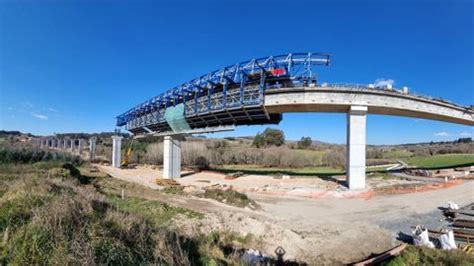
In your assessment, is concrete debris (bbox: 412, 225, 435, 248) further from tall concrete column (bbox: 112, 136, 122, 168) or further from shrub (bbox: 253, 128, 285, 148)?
shrub (bbox: 253, 128, 285, 148)

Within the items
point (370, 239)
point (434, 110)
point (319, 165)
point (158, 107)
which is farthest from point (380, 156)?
point (370, 239)

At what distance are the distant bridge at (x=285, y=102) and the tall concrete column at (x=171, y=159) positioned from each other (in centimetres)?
17

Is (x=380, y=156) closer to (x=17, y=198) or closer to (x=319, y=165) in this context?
(x=319, y=165)

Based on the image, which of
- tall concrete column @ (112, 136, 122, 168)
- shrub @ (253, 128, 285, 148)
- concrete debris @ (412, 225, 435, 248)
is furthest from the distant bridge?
shrub @ (253, 128, 285, 148)

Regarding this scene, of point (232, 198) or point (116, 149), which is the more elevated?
point (116, 149)

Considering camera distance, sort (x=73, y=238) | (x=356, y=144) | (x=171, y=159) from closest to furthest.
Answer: (x=73, y=238)
(x=356, y=144)
(x=171, y=159)

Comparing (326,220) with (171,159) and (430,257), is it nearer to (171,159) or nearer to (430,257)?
(430,257)

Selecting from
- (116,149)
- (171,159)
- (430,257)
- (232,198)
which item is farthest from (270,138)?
(430,257)

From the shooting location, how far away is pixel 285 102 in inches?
1060

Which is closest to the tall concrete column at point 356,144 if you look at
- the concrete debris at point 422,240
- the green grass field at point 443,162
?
the concrete debris at point 422,240

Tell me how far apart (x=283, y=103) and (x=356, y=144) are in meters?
7.64

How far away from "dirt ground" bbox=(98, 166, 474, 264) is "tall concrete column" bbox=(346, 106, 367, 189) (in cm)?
229

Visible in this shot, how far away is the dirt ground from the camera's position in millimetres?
11438

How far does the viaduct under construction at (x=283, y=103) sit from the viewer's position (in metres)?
26.2
